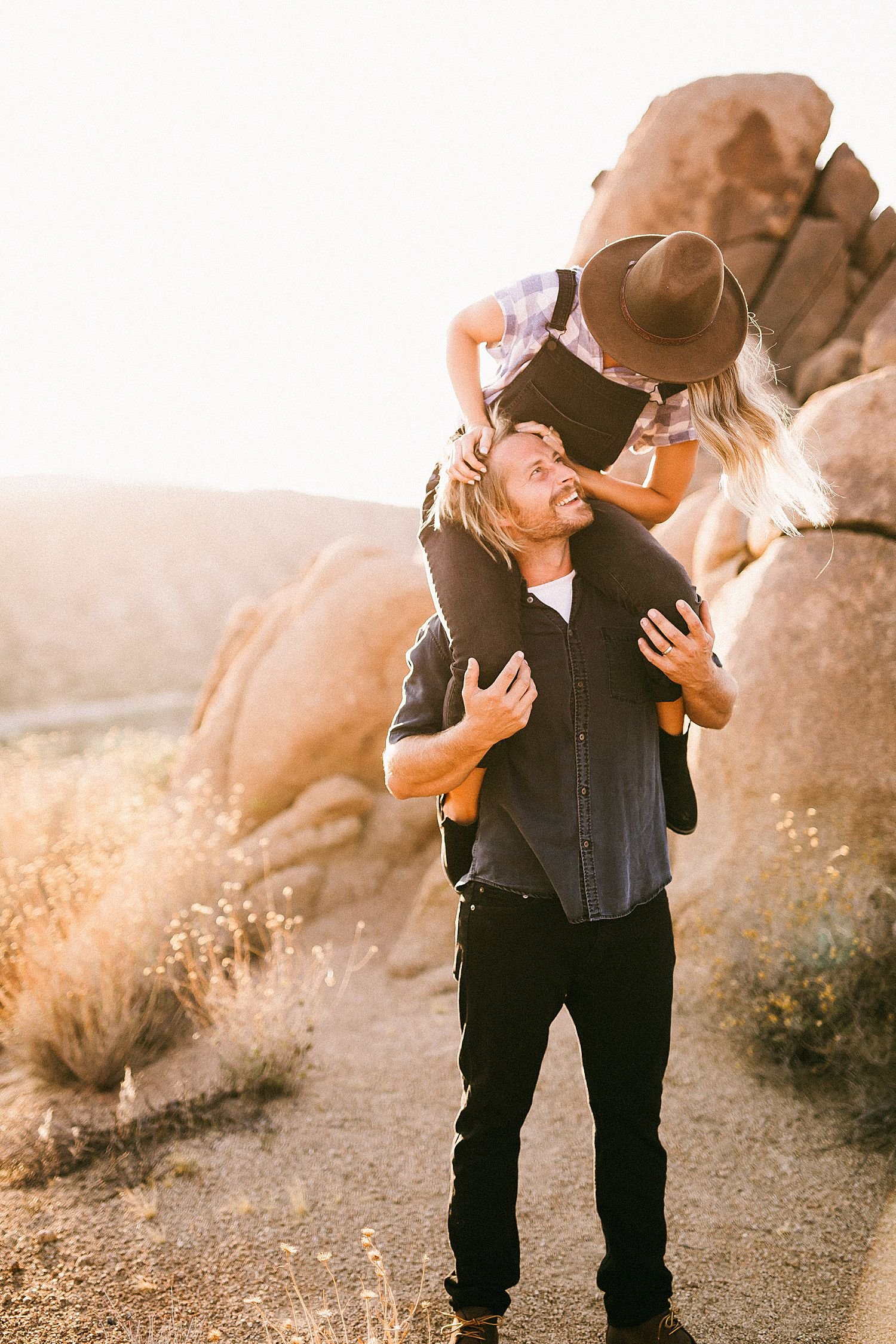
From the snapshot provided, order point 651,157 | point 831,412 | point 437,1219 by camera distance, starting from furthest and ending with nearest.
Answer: point 651,157 < point 831,412 < point 437,1219

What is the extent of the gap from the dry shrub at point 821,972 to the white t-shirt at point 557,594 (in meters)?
2.59

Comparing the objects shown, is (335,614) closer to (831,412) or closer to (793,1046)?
(831,412)

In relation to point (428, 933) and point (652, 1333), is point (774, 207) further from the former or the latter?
point (652, 1333)

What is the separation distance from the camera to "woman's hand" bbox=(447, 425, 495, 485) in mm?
2354

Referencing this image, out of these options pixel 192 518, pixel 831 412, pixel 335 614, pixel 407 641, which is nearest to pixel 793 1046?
pixel 831 412

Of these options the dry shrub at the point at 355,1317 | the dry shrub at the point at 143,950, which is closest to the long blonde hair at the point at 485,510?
the dry shrub at the point at 355,1317

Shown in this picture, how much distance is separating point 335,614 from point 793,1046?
16.0ft

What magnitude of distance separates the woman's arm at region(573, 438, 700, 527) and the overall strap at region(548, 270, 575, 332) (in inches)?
19.4

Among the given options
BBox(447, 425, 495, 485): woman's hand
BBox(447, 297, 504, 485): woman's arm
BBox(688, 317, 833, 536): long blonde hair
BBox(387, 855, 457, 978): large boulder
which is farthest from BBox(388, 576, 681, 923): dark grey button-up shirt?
BBox(387, 855, 457, 978): large boulder

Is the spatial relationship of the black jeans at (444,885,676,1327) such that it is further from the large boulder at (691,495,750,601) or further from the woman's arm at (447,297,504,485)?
the large boulder at (691,495,750,601)

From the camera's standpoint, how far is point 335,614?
24.5ft

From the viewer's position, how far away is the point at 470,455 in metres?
2.38

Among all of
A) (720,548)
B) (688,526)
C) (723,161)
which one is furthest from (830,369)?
(720,548)

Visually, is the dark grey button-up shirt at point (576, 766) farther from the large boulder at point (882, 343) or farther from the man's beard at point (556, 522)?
the large boulder at point (882, 343)
